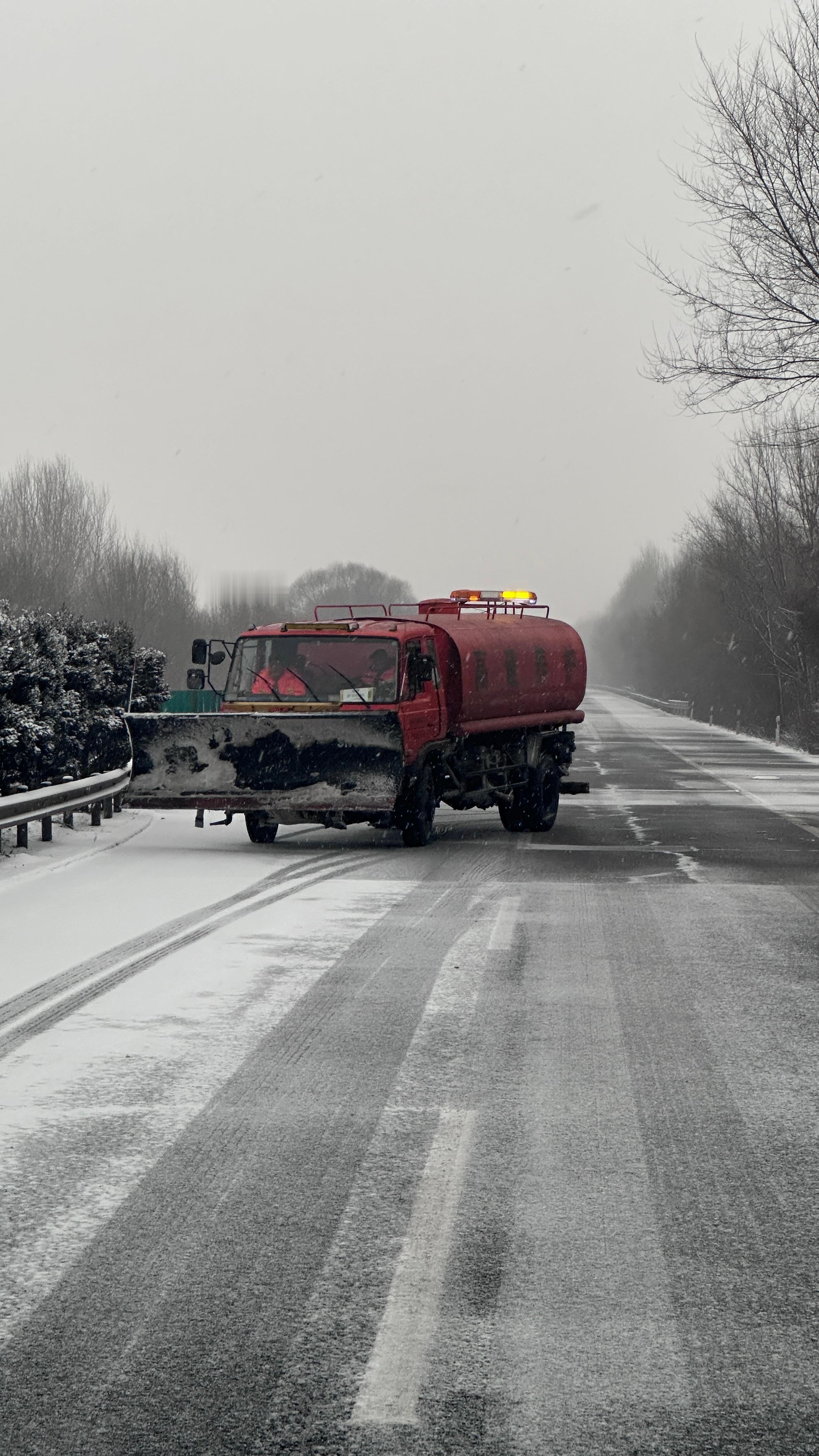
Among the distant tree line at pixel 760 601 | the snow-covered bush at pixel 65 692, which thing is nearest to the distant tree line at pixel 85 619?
the snow-covered bush at pixel 65 692

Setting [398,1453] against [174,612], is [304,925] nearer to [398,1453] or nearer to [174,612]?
[398,1453]

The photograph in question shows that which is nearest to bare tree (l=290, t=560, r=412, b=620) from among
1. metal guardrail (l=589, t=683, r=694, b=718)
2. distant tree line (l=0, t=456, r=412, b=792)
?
distant tree line (l=0, t=456, r=412, b=792)

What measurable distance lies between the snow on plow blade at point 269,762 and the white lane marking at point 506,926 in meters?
3.16

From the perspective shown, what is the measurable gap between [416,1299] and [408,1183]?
3.17 ft

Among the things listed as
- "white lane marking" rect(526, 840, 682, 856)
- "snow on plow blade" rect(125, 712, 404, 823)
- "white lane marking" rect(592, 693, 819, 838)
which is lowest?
"white lane marking" rect(592, 693, 819, 838)

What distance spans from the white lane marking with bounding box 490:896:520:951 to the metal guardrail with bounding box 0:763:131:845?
4.97 meters

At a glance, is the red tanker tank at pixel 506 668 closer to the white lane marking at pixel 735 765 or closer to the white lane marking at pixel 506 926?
the white lane marking at pixel 735 765

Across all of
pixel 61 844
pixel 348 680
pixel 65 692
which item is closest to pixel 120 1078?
pixel 348 680

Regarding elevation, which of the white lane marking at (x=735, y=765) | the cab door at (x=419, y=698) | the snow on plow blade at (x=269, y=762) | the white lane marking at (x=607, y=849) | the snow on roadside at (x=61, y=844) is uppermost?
the cab door at (x=419, y=698)

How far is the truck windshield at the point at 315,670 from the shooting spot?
16078 mm

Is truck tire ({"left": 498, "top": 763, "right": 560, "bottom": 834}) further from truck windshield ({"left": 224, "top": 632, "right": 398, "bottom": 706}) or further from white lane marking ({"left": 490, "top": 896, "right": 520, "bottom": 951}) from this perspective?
white lane marking ({"left": 490, "top": 896, "right": 520, "bottom": 951})

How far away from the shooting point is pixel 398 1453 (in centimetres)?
331

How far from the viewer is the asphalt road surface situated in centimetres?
357

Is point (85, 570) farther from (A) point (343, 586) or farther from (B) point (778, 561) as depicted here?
(A) point (343, 586)
